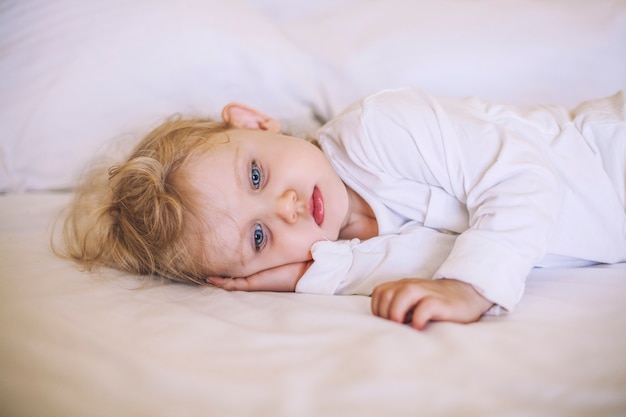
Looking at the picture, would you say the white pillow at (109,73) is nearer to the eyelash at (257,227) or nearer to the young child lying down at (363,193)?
the young child lying down at (363,193)

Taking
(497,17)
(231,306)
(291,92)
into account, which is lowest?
(231,306)

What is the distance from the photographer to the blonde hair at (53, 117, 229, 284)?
90cm

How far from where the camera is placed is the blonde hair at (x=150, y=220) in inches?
35.3

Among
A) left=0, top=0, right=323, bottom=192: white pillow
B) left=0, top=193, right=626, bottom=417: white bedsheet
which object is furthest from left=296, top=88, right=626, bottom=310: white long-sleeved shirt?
left=0, top=0, right=323, bottom=192: white pillow

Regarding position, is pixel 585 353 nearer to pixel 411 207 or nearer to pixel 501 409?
pixel 501 409

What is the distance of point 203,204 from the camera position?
35.0 inches

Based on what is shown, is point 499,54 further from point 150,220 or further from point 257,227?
point 150,220

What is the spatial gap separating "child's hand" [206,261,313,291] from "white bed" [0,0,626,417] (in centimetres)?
7

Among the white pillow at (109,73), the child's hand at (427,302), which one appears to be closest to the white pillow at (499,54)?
the white pillow at (109,73)

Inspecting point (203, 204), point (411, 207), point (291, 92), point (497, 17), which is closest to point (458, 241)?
point (411, 207)

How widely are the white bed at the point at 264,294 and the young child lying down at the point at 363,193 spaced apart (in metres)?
0.07

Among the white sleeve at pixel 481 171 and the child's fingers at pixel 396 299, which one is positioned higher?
the white sleeve at pixel 481 171

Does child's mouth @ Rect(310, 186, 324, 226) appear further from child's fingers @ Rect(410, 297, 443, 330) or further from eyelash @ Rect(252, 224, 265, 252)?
child's fingers @ Rect(410, 297, 443, 330)

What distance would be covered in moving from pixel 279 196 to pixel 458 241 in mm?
309
